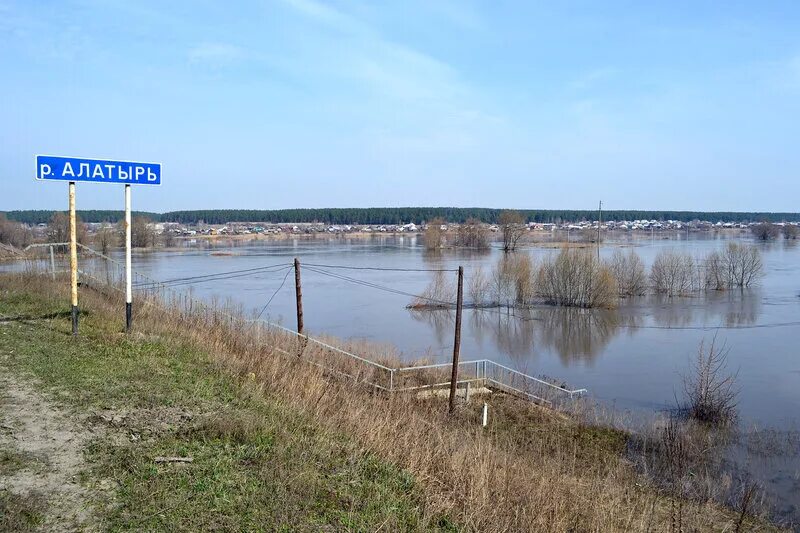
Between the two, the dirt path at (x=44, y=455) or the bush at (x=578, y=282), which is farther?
the bush at (x=578, y=282)

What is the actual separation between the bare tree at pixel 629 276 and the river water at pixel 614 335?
1152 mm

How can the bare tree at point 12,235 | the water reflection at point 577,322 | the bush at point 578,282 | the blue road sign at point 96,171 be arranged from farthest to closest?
Result: the bare tree at point 12,235
the bush at point 578,282
the water reflection at point 577,322
the blue road sign at point 96,171

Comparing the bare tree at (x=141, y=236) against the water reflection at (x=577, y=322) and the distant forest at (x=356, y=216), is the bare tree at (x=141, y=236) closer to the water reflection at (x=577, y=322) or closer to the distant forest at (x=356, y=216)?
the water reflection at (x=577, y=322)

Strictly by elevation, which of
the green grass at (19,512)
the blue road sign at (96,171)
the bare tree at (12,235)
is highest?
the blue road sign at (96,171)

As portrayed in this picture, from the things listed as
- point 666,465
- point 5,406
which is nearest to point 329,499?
point 5,406

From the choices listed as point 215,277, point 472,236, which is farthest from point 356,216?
point 215,277

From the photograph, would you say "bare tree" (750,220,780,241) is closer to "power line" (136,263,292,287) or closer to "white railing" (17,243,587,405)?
"power line" (136,263,292,287)

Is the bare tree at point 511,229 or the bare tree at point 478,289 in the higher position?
the bare tree at point 511,229

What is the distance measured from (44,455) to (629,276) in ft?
122

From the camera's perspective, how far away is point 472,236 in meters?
73.1

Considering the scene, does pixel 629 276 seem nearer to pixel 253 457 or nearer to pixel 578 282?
pixel 578 282

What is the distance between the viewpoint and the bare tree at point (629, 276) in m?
37.7

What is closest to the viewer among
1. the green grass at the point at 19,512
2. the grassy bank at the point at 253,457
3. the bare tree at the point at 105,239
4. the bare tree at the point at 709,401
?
the green grass at the point at 19,512

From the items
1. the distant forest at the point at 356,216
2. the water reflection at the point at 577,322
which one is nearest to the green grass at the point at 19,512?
the water reflection at the point at 577,322
